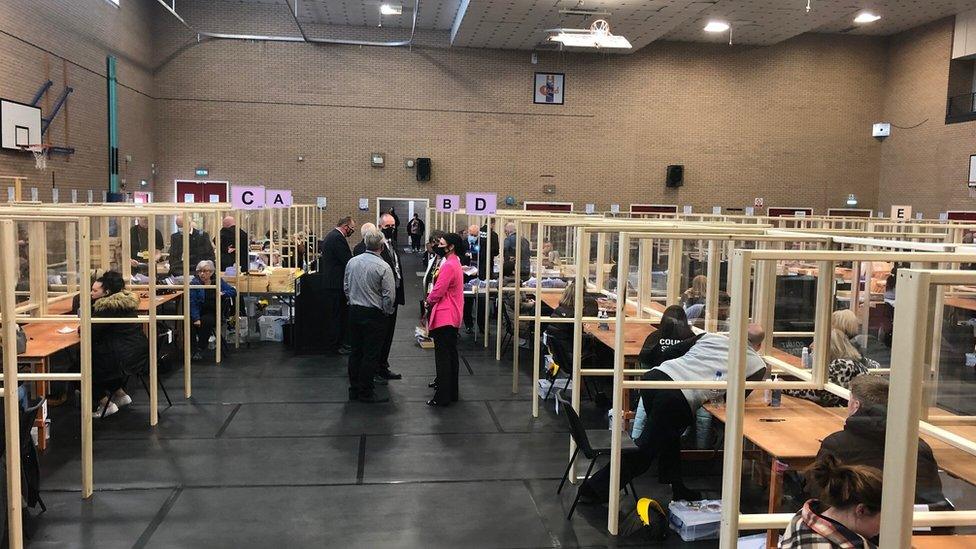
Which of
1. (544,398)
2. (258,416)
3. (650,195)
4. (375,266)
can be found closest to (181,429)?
(258,416)

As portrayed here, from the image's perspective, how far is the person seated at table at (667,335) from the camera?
541 centimetres

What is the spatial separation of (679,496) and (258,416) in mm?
4090

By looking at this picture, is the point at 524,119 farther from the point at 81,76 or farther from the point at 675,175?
the point at 81,76

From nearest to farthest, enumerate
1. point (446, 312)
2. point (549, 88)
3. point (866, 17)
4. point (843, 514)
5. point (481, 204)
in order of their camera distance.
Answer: point (843, 514), point (446, 312), point (481, 204), point (866, 17), point (549, 88)

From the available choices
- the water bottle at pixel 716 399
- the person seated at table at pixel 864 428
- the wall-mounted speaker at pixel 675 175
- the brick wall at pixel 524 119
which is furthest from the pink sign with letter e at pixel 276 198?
the wall-mounted speaker at pixel 675 175

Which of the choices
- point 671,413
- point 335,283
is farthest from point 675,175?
point 671,413

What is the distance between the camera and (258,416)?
23.1 ft

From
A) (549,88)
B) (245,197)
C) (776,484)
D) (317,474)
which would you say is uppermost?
(549,88)

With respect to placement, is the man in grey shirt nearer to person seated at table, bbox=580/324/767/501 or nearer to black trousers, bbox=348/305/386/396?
black trousers, bbox=348/305/386/396

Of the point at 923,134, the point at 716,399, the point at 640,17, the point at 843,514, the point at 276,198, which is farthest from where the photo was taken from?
the point at 923,134

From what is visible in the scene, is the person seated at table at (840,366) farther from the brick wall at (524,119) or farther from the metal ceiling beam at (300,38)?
the brick wall at (524,119)

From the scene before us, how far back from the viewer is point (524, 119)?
2141 centimetres

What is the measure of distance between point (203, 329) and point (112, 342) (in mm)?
3040

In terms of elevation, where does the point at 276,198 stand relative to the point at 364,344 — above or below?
above
